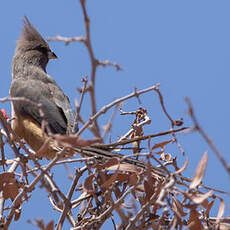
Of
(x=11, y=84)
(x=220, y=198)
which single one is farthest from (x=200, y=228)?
(x=11, y=84)

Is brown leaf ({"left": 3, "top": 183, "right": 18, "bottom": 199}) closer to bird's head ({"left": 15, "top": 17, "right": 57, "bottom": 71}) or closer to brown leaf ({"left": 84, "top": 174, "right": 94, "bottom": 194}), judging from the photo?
→ brown leaf ({"left": 84, "top": 174, "right": 94, "bottom": 194})

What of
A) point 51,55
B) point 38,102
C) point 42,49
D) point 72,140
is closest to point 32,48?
point 42,49

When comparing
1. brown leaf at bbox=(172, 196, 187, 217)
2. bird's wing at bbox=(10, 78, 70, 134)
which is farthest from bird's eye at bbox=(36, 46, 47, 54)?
brown leaf at bbox=(172, 196, 187, 217)

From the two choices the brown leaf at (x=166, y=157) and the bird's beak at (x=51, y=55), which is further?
the bird's beak at (x=51, y=55)

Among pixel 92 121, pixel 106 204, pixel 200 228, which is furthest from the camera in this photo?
pixel 106 204

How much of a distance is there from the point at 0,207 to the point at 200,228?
4.10 feet

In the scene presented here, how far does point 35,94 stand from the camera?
408cm

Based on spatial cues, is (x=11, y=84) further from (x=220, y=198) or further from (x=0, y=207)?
(x=220, y=198)

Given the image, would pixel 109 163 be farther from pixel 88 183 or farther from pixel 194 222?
pixel 194 222

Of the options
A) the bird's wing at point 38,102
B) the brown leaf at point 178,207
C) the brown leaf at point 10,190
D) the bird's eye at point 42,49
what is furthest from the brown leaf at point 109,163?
the bird's eye at point 42,49

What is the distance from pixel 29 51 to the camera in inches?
191

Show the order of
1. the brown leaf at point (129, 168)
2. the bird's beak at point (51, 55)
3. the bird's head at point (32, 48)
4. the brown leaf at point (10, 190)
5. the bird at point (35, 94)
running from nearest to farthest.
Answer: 1. the brown leaf at point (129, 168)
2. the brown leaf at point (10, 190)
3. the bird at point (35, 94)
4. the bird's head at point (32, 48)
5. the bird's beak at point (51, 55)

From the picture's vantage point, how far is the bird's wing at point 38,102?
384cm

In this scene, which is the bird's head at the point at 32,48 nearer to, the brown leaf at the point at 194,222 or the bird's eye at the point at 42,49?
the bird's eye at the point at 42,49
